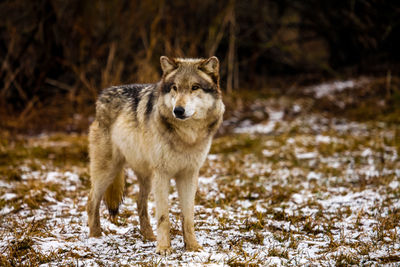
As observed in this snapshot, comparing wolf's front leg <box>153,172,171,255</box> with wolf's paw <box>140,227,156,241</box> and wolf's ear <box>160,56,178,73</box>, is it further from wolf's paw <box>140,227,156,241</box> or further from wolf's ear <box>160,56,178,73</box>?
wolf's ear <box>160,56,178,73</box>

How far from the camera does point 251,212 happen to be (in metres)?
5.21

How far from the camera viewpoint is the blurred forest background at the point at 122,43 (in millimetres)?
11711

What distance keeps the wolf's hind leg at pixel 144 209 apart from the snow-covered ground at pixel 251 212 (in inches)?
4.8

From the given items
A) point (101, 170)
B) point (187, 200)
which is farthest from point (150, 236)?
point (101, 170)

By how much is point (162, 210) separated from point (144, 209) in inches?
28.2

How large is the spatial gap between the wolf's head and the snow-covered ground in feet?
4.57

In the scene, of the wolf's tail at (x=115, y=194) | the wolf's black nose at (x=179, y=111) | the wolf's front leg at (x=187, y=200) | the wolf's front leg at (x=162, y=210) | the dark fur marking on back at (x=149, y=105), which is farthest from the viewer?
the wolf's tail at (x=115, y=194)

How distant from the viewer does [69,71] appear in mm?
13414

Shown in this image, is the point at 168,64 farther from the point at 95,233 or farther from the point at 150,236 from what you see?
the point at 95,233

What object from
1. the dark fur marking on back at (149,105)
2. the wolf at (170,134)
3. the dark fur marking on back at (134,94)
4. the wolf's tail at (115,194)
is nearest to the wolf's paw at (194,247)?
the wolf at (170,134)

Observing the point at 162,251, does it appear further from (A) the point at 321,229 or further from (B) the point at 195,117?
(A) the point at 321,229

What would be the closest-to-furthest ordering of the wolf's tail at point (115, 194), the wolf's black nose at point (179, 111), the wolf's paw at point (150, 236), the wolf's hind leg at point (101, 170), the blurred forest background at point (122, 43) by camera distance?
the wolf's black nose at point (179, 111) → the wolf's paw at point (150, 236) → the wolf's hind leg at point (101, 170) → the wolf's tail at point (115, 194) → the blurred forest background at point (122, 43)

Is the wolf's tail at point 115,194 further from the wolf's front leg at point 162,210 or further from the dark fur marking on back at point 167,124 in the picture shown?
the dark fur marking on back at point 167,124

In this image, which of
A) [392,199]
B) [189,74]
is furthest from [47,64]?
[392,199]
